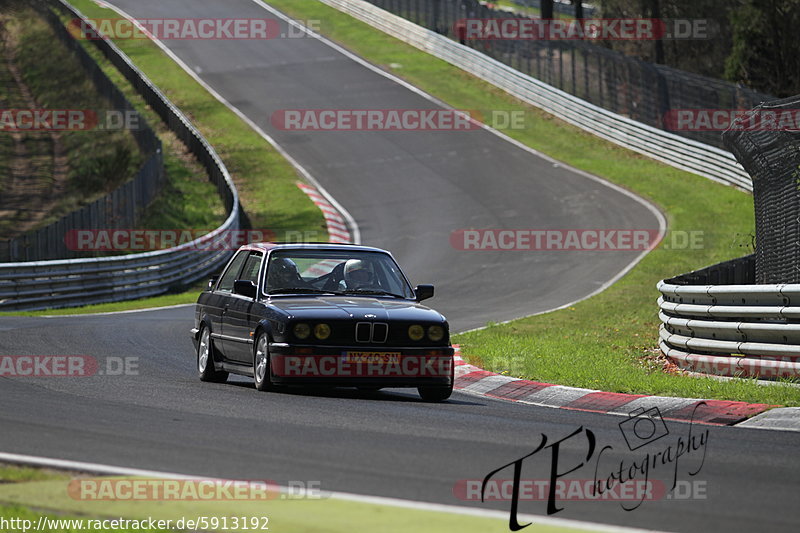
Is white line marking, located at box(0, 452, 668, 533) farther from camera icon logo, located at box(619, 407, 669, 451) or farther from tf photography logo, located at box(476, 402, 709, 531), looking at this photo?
camera icon logo, located at box(619, 407, 669, 451)

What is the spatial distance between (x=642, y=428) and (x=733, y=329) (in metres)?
3.59

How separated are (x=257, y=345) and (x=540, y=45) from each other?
3939cm

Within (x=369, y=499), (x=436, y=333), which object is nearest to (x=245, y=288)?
(x=436, y=333)

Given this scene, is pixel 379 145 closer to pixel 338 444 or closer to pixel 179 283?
pixel 179 283

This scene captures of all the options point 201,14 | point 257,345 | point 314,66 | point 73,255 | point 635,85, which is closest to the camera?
point 257,345

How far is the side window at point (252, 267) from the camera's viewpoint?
12734mm

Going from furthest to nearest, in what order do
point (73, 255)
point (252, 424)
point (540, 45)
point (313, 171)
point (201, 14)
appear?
1. point (201, 14)
2. point (540, 45)
3. point (313, 171)
4. point (73, 255)
5. point (252, 424)

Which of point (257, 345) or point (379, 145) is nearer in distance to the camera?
point (257, 345)

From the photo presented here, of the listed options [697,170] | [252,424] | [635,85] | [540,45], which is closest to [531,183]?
[697,170]

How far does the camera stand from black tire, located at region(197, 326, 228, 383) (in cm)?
1287

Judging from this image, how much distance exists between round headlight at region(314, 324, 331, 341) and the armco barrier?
13.6 ft

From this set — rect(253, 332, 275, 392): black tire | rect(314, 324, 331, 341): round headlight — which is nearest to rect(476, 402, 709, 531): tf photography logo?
rect(314, 324, 331, 341): round headlight

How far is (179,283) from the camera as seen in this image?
27906 millimetres

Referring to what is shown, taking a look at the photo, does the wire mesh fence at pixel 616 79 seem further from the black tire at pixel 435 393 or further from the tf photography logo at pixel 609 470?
the tf photography logo at pixel 609 470
